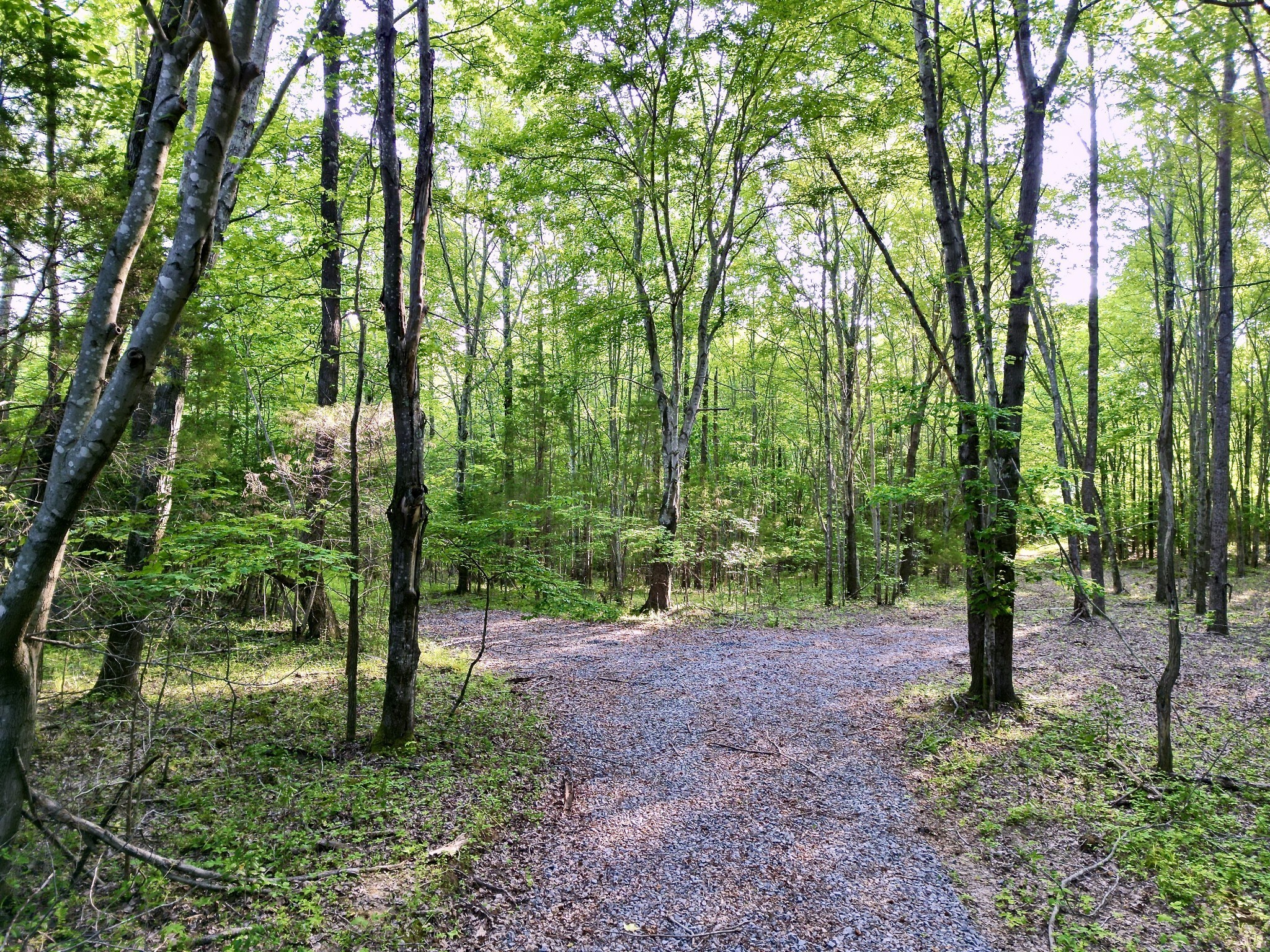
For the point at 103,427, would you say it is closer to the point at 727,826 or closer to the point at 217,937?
the point at 217,937

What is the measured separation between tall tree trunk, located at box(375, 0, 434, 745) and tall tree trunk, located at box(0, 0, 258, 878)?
2176mm

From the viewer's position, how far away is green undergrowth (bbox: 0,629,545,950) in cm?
280

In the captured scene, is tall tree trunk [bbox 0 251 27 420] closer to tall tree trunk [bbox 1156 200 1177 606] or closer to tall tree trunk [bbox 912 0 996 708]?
tall tree trunk [bbox 912 0 996 708]

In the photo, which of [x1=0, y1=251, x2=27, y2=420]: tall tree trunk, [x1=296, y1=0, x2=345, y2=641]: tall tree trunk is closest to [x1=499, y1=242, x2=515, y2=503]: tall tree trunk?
[x1=296, y1=0, x2=345, y2=641]: tall tree trunk

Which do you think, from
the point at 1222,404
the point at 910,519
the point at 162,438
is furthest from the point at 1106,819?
the point at 910,519

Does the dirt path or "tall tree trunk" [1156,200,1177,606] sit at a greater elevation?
"tall tree trunk" [1156,200,1177,606]

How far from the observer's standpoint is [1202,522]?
12961 millimetres

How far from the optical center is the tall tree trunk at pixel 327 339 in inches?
295

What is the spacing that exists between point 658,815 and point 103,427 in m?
Result: 4.17

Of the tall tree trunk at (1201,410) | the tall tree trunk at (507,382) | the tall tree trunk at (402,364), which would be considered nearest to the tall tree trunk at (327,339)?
the tall tree trunk at (402,364)

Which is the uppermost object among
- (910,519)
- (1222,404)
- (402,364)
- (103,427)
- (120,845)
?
(1222,404)

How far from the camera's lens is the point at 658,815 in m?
4.36

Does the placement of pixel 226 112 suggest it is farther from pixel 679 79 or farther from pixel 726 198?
pixel 726 198

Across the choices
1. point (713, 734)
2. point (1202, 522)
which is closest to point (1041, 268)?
point (1202, 522)
